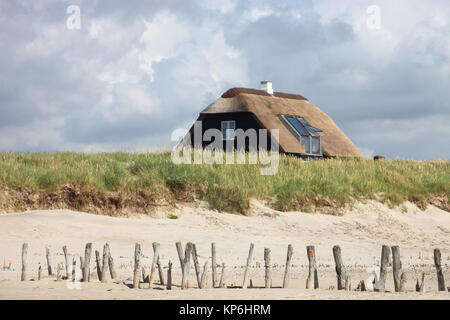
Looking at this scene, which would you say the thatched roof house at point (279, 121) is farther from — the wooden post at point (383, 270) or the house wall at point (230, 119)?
the wooden post at point (383, 270)

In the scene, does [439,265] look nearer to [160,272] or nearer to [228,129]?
[160,272]

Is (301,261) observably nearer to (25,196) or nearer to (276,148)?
(25,196)

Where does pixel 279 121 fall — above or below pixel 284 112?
below

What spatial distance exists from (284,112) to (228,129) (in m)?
3.82

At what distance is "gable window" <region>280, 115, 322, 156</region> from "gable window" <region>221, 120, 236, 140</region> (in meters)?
3.01

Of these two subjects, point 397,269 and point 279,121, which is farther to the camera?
point 279,121

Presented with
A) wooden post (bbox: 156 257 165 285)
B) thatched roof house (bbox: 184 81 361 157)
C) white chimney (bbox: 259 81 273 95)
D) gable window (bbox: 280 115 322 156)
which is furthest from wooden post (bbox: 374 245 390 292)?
white chimney (bbox: 259 81 273 95)

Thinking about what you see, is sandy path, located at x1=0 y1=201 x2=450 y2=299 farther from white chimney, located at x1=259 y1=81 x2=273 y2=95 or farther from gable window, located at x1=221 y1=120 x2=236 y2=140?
white chimney, located at x1=259 y1=81 x2=273 y2=95

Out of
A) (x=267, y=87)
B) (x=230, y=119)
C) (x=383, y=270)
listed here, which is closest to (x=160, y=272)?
(x=383, y=270)

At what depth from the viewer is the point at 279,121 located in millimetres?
39719

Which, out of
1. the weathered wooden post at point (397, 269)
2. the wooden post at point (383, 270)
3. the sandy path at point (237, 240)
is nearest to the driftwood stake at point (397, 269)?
the weathered wooden post at point (397, 269)

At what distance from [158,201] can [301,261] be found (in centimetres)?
709
